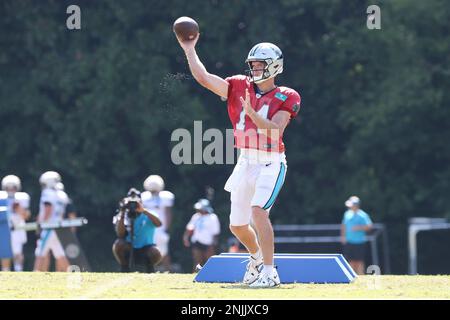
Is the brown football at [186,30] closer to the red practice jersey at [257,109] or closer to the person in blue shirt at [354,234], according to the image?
the red practice jersey at [257,109]

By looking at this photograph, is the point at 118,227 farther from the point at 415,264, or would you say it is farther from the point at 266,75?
the point at 415,264

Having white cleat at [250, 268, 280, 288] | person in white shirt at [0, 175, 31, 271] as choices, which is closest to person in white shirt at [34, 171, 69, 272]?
person in white shirt at [0, 175, 31, 271]

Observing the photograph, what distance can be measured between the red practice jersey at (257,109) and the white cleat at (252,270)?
3.40ft

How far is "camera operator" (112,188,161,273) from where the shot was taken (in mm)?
14195

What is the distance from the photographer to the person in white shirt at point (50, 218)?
19.2 m

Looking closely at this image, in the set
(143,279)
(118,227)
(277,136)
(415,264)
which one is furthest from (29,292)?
(415,264)

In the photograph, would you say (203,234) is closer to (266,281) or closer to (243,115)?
(243,115)

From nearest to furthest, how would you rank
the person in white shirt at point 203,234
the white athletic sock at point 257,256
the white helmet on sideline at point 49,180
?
the white athletic sock at point 257,256 → the white helmet on sideline at point 49,180 → the person in white shirt at point 203,234

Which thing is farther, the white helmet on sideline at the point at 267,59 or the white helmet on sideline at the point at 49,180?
the white helmet on sideline at the point at 49,180

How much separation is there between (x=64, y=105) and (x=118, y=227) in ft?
49.3

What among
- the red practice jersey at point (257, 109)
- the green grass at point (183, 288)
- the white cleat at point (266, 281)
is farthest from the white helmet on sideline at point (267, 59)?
the green grass at point (183, 288)

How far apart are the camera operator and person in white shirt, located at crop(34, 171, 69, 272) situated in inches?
200

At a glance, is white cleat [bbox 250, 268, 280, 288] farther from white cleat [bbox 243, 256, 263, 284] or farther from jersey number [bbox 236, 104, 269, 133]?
jersey number [bbox 236, 104, 269, 133]

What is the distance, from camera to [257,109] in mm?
10133
